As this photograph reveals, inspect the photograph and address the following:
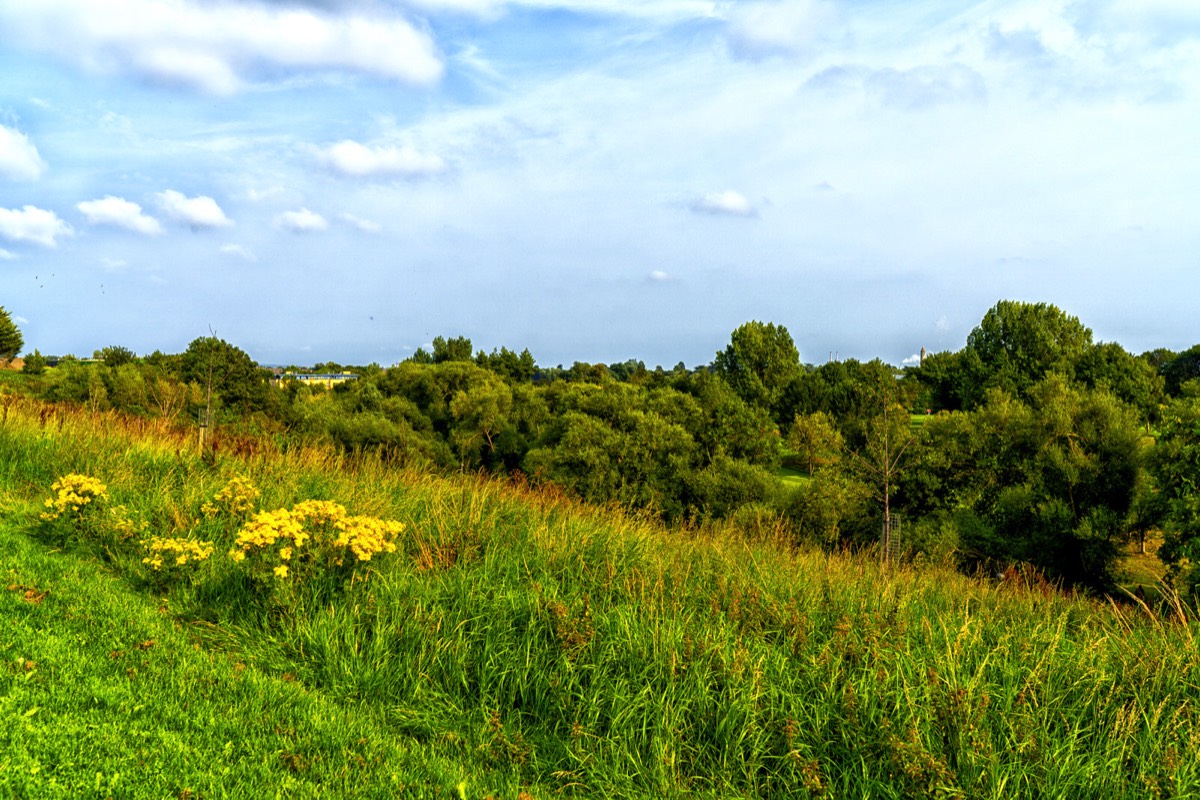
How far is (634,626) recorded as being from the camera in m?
5.38

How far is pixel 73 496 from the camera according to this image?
7754 millimetres

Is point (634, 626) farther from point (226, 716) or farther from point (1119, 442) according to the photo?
point (1119, 442)

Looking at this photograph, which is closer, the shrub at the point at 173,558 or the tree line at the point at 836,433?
the shrub at the point at 173,558

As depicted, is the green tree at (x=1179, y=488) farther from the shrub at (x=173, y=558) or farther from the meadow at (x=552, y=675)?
the shrub at (x=173, y=558)

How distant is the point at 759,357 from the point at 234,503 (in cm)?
8397

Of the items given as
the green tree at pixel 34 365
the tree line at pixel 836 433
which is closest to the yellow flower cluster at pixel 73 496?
the tree line at pixel 836 433

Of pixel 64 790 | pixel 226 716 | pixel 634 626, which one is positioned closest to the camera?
pixel 64 790

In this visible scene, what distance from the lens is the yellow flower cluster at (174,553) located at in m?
6.59

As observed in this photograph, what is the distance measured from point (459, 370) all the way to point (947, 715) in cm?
6738

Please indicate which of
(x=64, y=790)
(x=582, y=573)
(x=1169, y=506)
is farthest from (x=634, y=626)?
(x=1169, y=506)

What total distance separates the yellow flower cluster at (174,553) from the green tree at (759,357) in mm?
80572

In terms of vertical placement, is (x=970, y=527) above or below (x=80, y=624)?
below

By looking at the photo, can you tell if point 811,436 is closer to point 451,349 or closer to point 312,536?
point 312,536

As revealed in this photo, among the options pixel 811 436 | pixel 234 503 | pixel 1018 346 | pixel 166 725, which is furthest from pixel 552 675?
pixel 1018 346
